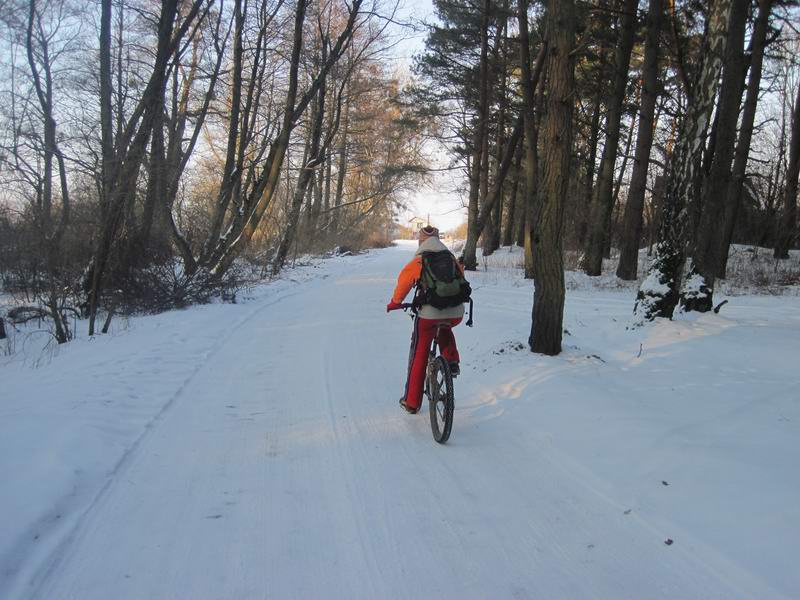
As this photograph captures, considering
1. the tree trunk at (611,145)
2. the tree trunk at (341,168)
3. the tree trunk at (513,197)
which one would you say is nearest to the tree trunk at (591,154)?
the tree trunk at (611,145)

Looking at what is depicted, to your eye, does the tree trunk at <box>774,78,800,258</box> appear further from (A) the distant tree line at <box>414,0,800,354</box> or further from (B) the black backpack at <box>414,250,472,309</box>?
(B) the black backpack at <box>414,250,472,309</box>

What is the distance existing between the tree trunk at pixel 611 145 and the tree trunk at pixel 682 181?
347 inches

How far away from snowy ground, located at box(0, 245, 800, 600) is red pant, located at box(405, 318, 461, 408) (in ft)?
0.88

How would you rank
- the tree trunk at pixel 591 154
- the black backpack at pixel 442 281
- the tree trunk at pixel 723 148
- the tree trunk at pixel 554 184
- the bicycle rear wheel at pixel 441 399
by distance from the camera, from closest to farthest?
the bicycle rear wheel at pixel 441 399 < the black backpack at pixel 442 281 < the tree trunk at pixel 554 184 < the tree trunk at pixel 723 148 < the tree trunk at pixel 591 154

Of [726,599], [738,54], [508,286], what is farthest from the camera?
[508,286]

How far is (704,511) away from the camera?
334 centimetres

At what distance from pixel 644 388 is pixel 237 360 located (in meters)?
5.13

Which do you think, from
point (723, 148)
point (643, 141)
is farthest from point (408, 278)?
point (643, 141)

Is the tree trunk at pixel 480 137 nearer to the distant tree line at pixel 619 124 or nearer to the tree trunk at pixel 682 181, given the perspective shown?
the distant tree line at pixel 619 124

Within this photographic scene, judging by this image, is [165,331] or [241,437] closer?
[241,437]

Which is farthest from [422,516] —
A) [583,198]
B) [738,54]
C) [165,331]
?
[583,198]

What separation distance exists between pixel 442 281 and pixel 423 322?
461mm

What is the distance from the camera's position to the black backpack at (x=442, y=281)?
15.2 feet

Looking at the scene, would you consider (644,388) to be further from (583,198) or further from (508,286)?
(583,198)
